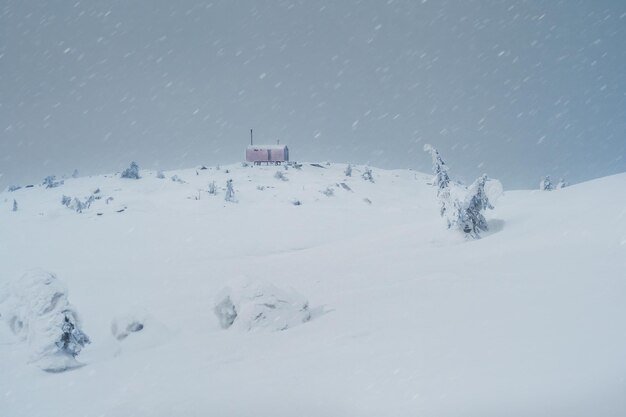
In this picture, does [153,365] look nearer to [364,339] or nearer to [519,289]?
[364,339]

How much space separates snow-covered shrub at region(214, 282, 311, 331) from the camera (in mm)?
7340

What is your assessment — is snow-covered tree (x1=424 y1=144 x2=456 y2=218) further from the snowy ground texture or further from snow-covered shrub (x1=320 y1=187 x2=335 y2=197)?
snow-covered shrub (x1=320 y1=187 x2=335 y2=197)

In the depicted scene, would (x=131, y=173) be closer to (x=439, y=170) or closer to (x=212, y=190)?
(x=212, y=190)

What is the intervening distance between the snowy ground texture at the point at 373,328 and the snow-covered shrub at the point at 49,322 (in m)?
0.21

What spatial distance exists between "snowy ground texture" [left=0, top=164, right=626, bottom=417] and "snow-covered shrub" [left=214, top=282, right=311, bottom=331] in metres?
0.03

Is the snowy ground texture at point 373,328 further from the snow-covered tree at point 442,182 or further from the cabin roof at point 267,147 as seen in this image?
the cabin roof at point 267,147

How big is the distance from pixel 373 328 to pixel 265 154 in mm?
50448

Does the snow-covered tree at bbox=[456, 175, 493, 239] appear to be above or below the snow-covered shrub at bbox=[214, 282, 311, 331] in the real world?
above

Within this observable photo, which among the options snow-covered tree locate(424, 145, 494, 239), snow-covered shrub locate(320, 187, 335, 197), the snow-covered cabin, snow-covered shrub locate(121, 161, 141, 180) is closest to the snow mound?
snow-covered tree locate(424, 145, 494, 239)

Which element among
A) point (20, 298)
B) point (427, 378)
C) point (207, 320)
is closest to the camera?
point (427, 378)

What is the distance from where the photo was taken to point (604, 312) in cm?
479

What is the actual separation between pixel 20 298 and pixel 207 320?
12.2 ft

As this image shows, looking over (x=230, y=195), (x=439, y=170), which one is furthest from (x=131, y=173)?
(x=439, y=170)

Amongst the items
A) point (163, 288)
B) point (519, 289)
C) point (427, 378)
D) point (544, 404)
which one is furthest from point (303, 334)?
point (163, 288)
